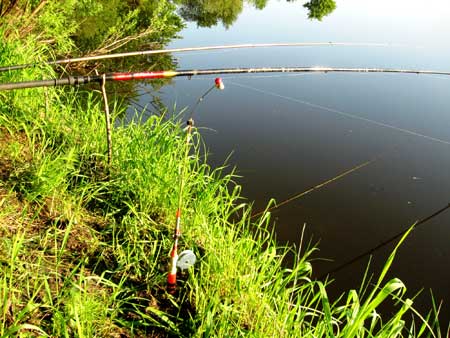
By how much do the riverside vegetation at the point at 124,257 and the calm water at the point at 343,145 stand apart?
1.34 feet

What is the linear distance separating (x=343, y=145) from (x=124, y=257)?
309 centimetres

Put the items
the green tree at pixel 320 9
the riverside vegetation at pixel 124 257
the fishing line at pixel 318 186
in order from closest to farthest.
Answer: the riverside vegetation at pixel 124 257, the fishing line at pixel 318 186, the green tree at pixel 320 9

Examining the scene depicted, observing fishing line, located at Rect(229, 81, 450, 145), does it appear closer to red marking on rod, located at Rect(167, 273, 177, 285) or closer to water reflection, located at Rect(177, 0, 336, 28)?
red marking on rod, located at Rect(167, 273, 177, 285)

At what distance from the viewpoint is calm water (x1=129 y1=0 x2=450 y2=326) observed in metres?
2.78

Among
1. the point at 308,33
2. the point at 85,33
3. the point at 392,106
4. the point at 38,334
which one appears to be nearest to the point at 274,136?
the point at 392,106

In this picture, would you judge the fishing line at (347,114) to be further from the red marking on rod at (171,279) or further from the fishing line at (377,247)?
the red marking on rod at (171,279)

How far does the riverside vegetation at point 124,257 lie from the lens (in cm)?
142

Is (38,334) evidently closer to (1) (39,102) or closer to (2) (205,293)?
(2) (205,293)

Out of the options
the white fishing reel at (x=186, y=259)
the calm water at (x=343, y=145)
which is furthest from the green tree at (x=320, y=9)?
the white fishing reel at (x=186, y=259)

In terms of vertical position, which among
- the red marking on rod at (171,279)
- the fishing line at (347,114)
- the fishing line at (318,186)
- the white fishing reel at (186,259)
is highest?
the fishing line at (347,114)

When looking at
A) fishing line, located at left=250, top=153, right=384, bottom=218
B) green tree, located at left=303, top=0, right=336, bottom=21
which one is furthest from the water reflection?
fishing line, located at left=250, top=153, right=384, bottom=218

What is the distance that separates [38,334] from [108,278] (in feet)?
1.40

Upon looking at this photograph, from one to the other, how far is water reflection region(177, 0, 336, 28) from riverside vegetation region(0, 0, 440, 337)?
931 cm

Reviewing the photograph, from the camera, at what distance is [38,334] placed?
1.31 m
